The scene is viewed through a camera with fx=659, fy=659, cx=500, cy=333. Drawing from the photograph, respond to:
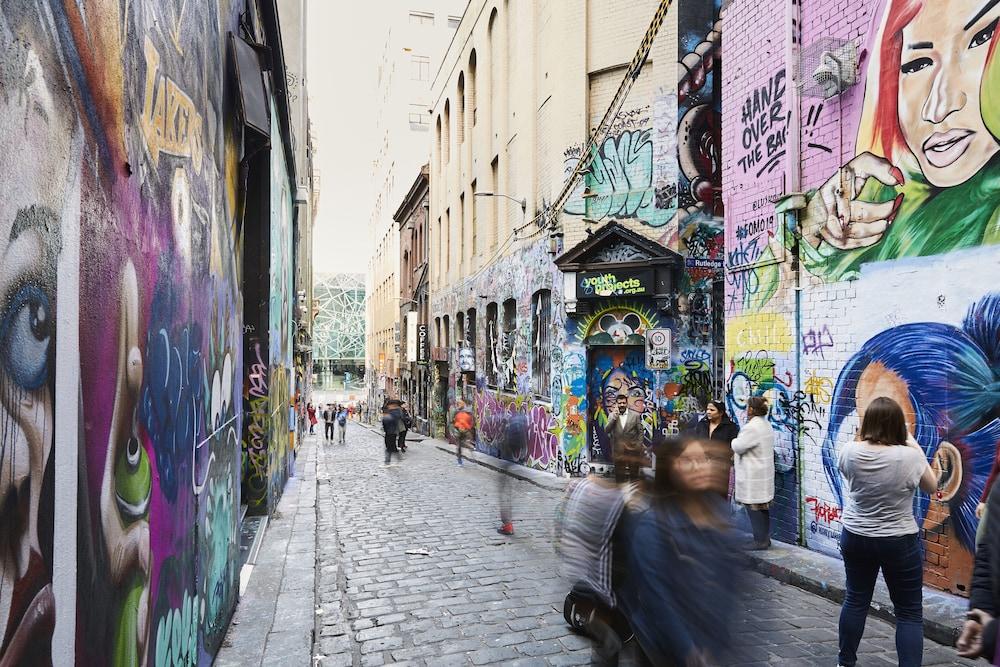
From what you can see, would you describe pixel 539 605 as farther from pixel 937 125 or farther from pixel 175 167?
pixel 937 125

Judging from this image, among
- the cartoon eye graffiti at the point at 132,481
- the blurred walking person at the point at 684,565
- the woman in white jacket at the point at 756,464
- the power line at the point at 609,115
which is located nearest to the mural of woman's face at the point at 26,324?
the cartoon eye graffiti at the point at 132,481

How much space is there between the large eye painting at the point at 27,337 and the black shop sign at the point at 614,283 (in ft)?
40.4

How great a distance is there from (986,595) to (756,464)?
4.78 metres

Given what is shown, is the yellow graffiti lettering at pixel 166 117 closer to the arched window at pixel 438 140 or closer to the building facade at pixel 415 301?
the arched window at pixel 438 140

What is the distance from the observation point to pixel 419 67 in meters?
43.1

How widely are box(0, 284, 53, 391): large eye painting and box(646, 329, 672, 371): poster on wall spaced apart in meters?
11.2

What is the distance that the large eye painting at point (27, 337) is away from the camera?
151 centimetres

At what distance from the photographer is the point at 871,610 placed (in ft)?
18.6

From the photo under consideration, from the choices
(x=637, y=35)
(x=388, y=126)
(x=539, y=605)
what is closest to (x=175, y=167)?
(x=539, y=605)

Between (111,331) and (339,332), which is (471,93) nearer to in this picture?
(111,331)

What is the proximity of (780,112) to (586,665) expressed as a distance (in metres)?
6.92

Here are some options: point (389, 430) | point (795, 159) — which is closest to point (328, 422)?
point (389, 430)

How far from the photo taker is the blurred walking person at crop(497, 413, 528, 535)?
8.92 metres

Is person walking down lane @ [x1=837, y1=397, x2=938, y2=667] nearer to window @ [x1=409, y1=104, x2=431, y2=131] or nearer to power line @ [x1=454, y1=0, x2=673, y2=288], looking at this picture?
power line @ [x1=454, y1=0, x2=673, y2=288]
